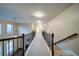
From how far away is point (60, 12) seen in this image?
66.9 inches

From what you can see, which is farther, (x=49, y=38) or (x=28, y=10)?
(x=49, y=38)

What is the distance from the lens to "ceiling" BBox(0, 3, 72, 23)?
5.22 feet

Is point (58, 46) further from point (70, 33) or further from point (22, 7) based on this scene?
point (22, 7)

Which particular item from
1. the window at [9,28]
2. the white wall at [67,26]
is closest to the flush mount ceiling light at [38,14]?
the white wall at [67,26]

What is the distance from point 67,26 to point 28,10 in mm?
739

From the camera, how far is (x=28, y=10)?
5.49 feet

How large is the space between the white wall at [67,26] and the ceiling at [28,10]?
0.10 m

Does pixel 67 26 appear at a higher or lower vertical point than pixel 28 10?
lower

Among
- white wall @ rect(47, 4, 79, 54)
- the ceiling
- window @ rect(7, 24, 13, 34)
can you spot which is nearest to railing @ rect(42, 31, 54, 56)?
white wall @ rect(47, 4, 79, 54)

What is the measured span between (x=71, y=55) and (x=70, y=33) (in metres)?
0.37

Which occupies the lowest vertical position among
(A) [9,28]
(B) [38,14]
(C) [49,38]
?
(C) [49,38]

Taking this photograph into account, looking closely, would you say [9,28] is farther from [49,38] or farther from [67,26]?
[67,26]

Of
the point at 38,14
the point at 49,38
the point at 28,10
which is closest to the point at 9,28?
the point at 28,10

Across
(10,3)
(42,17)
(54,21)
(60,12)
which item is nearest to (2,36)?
(10,3)
